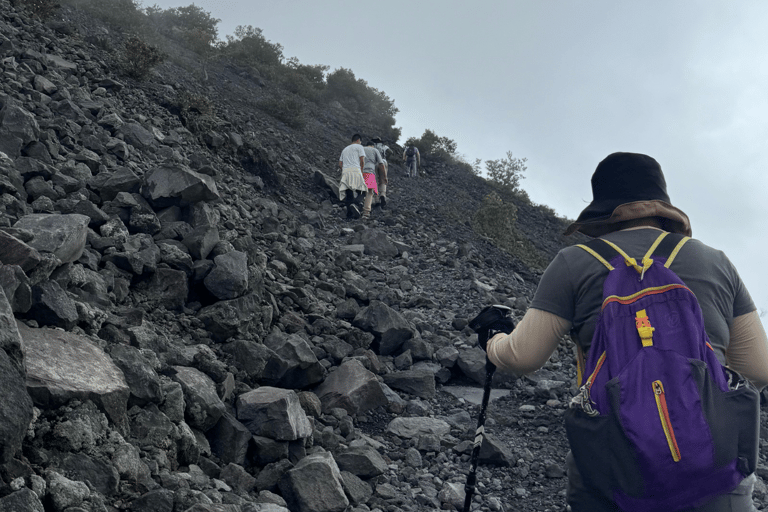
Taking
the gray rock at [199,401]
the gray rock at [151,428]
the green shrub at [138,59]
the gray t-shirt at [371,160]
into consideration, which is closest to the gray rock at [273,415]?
the gray rock at [199,401]

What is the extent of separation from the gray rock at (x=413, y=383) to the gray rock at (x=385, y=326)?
23.5 inches

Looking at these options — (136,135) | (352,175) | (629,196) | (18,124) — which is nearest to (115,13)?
(352,175)

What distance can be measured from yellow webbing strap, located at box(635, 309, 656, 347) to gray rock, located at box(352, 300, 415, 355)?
4514 millimetres

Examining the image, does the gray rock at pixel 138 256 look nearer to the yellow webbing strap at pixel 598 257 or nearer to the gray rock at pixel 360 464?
Result: the gray rock at pixel 360 464

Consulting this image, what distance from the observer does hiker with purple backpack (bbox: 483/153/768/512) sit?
5.09 feet

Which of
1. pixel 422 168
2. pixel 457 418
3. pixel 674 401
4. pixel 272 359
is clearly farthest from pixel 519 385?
pixel 422 168

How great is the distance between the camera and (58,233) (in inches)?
151

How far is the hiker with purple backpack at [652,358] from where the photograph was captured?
1551 mm

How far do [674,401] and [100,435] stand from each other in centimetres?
254

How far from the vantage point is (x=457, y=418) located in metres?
5.08

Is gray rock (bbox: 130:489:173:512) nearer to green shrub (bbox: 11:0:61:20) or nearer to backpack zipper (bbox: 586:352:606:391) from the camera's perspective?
backpack zipper (bbox: 586:352:606:391)

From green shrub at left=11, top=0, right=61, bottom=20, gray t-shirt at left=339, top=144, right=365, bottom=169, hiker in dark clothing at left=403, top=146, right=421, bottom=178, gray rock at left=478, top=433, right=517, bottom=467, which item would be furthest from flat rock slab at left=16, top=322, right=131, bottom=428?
hiker in dark clothing at left=403, top=146, right=421, bottom=178

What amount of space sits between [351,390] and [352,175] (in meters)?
7.90

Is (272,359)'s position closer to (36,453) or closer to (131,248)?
(131,248)
